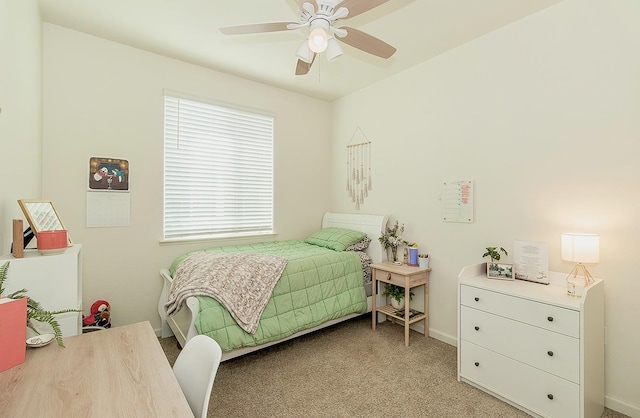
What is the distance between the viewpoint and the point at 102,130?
2.77 m

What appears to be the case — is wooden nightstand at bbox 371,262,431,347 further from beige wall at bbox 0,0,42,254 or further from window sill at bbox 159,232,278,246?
beige wall at bbox 0,0,42,254

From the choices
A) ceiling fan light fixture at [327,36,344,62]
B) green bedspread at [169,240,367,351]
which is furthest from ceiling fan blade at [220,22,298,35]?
green bedspread at [169,240,367,351]

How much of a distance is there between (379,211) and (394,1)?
2.12m

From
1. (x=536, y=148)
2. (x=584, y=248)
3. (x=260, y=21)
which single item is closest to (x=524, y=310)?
(x=584, y=248)

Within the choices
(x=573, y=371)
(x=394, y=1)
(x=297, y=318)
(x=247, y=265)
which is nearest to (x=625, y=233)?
(x=573, y=371)

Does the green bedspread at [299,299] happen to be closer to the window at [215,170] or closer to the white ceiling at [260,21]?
the window at [215,170]

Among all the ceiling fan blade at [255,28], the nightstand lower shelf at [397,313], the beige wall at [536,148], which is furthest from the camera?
the nightstand lower shelf at [397,313]

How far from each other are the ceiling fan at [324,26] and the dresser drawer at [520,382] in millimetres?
2259

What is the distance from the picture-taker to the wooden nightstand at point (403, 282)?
113 inches

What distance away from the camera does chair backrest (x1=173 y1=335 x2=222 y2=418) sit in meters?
1.07

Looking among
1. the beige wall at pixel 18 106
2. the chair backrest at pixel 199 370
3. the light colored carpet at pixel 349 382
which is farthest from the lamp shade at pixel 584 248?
the beige wall at pixel 18 106

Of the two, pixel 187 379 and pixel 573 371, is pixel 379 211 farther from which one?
pixel 187 379

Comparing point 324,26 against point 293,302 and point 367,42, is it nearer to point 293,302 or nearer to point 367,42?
point 367,42

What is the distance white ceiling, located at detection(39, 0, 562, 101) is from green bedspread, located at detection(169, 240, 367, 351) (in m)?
1.98
